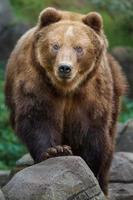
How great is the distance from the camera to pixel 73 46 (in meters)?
7.28

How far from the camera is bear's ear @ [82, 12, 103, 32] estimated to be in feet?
24.8

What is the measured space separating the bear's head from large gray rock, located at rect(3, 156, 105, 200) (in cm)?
93

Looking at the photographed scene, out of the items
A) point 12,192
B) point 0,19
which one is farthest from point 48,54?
point 0,19

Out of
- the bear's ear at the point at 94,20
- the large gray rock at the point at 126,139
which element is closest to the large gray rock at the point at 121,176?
the large gray rock at the point at 126,139

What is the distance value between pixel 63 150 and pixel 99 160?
0.78m

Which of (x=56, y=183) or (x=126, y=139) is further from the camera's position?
(x=126, y=139)

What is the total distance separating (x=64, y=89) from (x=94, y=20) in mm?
701

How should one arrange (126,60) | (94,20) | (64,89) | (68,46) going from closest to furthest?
1. (68,46)
2. (64,89)
3. (94,20)
4. (126,60)

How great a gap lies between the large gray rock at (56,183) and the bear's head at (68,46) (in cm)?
93

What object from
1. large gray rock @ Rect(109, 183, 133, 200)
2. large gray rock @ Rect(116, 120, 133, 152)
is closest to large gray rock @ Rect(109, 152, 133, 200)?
large gray rock @ Rect(109, 183, 133, 200)

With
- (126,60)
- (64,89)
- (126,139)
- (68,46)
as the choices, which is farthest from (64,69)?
(126,60)

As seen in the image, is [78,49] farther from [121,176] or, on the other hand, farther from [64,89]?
[121,176]

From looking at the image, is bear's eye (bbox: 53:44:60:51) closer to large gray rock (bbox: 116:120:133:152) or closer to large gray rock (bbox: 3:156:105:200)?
large gray rock (bbox: 3:156:105:200)

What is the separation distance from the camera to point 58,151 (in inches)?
278
